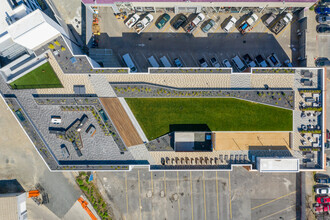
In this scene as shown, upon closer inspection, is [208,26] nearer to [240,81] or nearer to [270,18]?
[270,18]

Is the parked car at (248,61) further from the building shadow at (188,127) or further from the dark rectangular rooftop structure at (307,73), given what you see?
the building shadow at (188,127)

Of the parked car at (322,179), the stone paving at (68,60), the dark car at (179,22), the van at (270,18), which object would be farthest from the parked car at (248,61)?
the parked car at (322,179)

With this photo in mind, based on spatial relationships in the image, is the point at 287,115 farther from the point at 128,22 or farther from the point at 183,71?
the point at 128,22

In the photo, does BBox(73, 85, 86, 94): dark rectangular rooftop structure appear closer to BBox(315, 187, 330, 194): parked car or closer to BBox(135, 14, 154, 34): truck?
BBox(135, 14, 154, 34): truck

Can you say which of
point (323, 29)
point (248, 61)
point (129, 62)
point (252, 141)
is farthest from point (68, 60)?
point (323, 29)

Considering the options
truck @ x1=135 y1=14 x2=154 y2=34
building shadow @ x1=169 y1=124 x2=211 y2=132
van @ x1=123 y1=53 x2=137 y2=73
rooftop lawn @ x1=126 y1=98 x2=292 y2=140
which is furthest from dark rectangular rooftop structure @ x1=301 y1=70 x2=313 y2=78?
van @ x1=123 y1=53 x2=137 y2=73

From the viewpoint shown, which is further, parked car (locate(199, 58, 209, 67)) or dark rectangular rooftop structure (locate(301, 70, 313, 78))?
parked car (locate(199, 58, 209, 67))

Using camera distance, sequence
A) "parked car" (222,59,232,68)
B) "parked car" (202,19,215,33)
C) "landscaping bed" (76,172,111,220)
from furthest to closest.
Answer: "landscaping bed" (76,172,111,220) → "parked car" (202,19,215,33) → "parked car" (222,59,232,68)

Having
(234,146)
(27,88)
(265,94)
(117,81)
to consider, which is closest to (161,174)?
(234,146)
